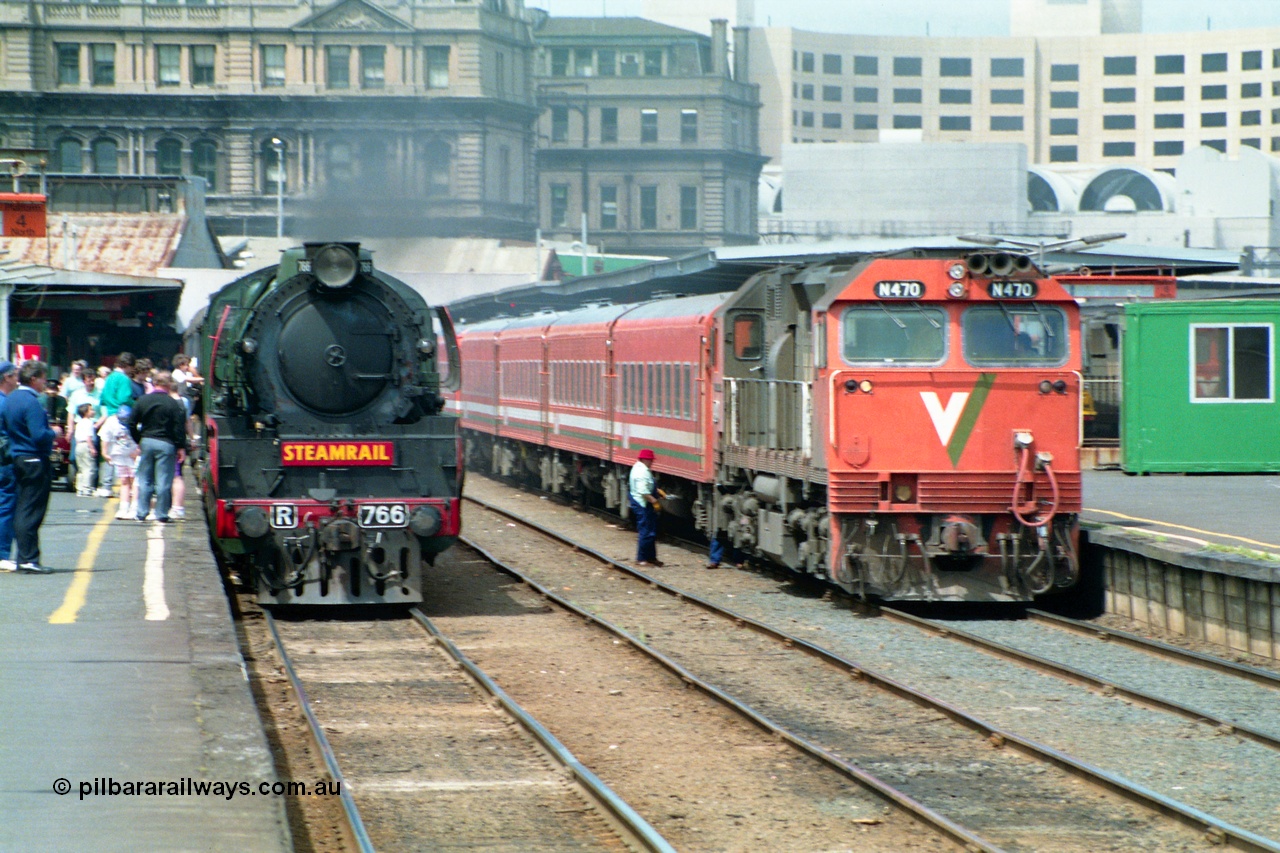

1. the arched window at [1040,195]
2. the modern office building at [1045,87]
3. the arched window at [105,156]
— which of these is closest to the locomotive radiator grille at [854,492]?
the arched window at [105,156]

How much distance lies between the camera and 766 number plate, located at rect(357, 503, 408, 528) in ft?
48.8

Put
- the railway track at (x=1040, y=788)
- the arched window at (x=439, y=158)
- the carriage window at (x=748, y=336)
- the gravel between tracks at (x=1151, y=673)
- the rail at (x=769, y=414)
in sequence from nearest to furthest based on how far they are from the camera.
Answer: the railway track at (x=1040, y=788)
the gravel between tracks at (x=1151, y=673)
the rail at (x=769, y=414)
the carriage window at (x=748, y=336)
the arched window at (x=439, y=158)

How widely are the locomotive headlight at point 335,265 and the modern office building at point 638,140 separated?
103 meters

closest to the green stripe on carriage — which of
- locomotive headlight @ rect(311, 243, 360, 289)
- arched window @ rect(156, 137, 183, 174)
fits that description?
locomotive headlight @ rect(311, 243, 360, 289)

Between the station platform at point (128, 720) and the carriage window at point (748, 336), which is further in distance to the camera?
the carriage window at point (748, 336)

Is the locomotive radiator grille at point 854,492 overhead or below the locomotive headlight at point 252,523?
overhead

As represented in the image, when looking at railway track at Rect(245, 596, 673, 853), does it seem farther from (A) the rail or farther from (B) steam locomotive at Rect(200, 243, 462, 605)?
(A) the rail

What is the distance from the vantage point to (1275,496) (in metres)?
20.8

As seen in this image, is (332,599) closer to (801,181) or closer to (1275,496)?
(1275,496)

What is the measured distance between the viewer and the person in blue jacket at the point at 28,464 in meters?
14.4

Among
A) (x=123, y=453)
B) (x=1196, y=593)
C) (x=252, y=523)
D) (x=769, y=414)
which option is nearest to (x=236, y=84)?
(x=123, y=453)

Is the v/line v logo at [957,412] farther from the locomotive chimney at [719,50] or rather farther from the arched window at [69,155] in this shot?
the locomotive chimney at [719,50]

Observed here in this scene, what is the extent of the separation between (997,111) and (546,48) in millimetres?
39384

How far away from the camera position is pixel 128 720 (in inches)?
351
